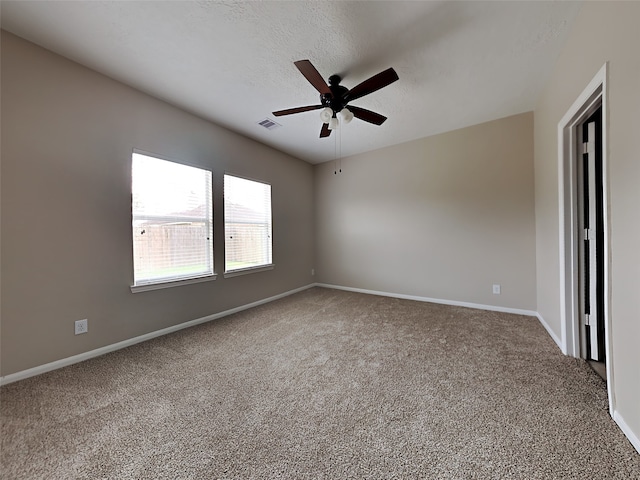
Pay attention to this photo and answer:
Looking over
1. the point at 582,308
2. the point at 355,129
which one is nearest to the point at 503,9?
the point at 355,129

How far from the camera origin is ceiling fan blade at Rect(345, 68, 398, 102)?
1.80m

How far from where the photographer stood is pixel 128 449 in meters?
1.24

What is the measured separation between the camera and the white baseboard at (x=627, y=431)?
1170 millimetres

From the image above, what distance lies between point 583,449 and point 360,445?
110 centimetres

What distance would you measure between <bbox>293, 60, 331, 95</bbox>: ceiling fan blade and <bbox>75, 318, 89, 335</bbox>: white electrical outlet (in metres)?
2.82

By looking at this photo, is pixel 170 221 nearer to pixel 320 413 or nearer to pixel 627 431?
pixel 320 413

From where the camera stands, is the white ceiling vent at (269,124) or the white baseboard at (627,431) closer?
the white baseboard at (627,431)

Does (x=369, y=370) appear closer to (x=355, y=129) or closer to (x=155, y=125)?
(x=355, y=129)

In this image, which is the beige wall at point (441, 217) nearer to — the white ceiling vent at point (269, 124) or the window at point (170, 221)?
the white ceiling vent at point (269, 124)

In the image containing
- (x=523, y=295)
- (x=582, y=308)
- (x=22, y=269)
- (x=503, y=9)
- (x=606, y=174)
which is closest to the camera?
(x=606, y=174)

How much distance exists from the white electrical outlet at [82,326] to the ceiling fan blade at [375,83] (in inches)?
123

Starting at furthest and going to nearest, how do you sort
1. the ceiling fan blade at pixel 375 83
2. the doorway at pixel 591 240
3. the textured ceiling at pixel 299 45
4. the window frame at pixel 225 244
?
the window frame at pixel 225 244, the doorway at pixel 591 240, the ceiling fan blade at pixel 375 83, the textured ceiling at pixel 299 45

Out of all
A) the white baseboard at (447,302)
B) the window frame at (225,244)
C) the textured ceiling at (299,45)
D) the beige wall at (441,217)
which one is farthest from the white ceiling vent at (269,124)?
the white baseboard at (447,302)

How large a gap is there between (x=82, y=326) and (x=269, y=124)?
295 centimetres
